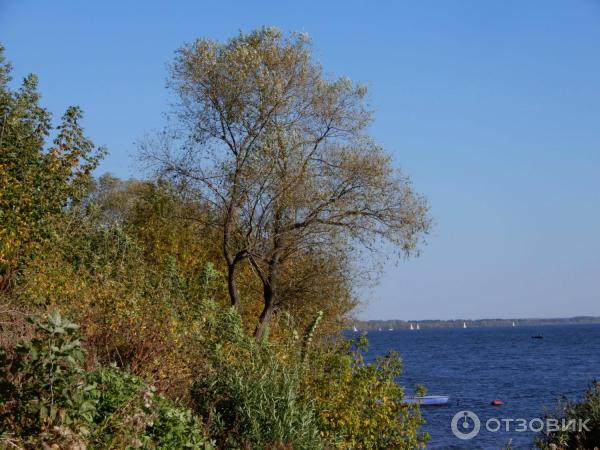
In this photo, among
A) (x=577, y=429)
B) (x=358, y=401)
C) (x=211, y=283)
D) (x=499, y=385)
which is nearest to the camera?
(x=358, y=401)

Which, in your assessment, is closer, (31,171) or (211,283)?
(31,171)

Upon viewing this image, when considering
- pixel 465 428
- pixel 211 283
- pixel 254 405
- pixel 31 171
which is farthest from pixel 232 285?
pixel 465 428

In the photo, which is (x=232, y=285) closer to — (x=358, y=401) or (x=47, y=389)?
(x=358, y=401)

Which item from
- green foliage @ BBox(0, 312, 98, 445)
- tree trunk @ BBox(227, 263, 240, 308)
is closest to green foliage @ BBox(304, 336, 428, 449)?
green foliage @ BBox(0, 312, 98, 445)

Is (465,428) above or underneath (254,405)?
underneath

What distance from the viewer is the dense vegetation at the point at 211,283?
30.5ft

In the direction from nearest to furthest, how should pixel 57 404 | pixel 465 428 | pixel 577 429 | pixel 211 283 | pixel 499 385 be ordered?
pixel 57 404 < pixel 577 429 < pixel 211 283 < pixel 465 428 < pixel 499 385

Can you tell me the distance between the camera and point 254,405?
38.3ft

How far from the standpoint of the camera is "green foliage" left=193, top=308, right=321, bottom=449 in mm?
11398

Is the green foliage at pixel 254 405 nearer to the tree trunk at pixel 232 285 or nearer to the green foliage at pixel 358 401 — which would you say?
the green foliage at pixel 358 401

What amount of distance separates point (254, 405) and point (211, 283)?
13.9 metres

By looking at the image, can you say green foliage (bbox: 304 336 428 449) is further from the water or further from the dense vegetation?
the water

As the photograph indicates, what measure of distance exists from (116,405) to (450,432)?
2743cm

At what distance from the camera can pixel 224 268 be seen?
28969mm
